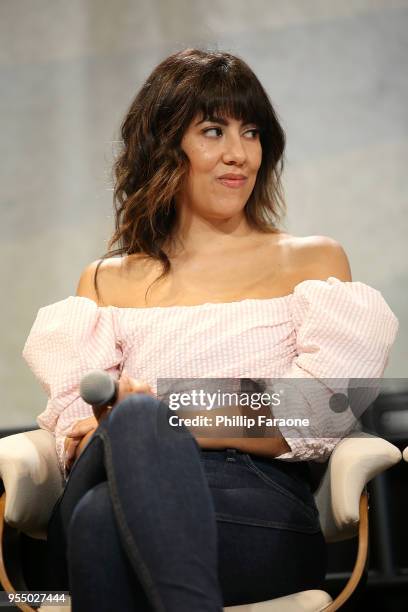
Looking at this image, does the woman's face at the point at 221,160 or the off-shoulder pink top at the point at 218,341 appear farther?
the woman's face at the point at 221,160

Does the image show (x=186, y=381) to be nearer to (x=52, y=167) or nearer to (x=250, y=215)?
(x=250, y=215)

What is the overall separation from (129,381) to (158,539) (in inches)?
11.5

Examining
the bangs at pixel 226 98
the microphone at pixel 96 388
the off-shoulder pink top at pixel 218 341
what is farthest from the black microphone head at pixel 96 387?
the bangs at pixel 226 98

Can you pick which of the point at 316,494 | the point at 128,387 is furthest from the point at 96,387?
the point at 316,494

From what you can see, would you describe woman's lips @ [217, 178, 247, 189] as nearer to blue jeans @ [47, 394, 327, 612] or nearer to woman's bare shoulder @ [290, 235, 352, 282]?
woman's bare shoulder @ [290, 235, 352, 282]

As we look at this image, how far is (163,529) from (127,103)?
176 cm

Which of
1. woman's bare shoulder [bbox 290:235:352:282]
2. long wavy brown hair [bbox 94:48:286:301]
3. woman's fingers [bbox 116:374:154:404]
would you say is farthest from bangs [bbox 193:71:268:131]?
woman's fingers [bbox 116:374:154:404]

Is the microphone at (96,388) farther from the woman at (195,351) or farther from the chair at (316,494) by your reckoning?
the chair at (316,494)

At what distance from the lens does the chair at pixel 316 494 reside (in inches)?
56.7

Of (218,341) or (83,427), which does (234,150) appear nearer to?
(218,341)

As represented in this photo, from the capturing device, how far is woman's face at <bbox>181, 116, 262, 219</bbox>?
1.84 m

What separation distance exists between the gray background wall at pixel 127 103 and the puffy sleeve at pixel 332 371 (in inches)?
35.9

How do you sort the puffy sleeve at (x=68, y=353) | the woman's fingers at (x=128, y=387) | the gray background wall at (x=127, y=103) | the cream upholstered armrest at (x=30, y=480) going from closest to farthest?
the woman's fingers at (x=128, y=387) → the cream upholstered armrest at (x=30, y=480) → the puffy sleeve at (x=68, y=353) → the gray background wall at (x=127, y=103)

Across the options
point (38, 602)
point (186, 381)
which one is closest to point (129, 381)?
point (186, 381)
